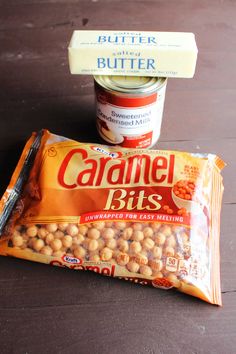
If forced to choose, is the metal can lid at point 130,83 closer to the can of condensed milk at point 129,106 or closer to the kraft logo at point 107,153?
the can of condensed milk at point 129,106

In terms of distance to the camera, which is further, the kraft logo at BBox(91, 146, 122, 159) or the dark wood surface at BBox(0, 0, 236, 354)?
the kraft logo at BBox(91, 146, 122, 159)

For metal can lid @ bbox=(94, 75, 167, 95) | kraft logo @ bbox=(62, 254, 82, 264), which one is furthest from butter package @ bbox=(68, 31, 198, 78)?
kraft logo @ bbox=(62, 254, 82, 264)

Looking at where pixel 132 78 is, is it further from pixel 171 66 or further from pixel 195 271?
pixel 195 271

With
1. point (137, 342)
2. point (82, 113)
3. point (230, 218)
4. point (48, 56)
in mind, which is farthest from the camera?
point (48, 56)

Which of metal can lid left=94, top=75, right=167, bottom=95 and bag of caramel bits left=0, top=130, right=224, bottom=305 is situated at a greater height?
metal can lid left=94, top=75, right=167, bottom=95

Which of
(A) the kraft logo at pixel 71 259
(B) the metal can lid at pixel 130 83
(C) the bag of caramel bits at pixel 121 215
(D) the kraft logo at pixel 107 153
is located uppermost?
(B) the metal can lid at pixel 130 83

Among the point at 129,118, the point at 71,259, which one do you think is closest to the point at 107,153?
the point at 129,118

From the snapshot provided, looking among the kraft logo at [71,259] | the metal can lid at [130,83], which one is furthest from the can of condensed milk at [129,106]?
the kraft logo at [71,259]

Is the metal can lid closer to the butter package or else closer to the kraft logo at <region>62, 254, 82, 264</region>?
the butter package

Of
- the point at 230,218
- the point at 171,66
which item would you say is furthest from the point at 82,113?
the point at 230,218
